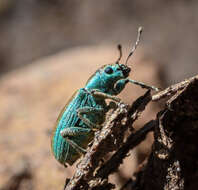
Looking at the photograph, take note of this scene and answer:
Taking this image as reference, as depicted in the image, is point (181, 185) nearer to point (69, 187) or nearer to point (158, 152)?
point (158, 152)

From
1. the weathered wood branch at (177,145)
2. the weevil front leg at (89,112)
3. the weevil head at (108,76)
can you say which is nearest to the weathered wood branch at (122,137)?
the weathered wood branch at (177,145)

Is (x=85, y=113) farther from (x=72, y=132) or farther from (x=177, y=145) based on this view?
(x=177, y=145)

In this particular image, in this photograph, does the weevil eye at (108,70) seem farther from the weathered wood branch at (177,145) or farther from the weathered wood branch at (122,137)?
the weathered wood branch at (177,145)

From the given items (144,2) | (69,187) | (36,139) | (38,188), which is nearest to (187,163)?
(69,187)

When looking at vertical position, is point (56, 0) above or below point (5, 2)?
below

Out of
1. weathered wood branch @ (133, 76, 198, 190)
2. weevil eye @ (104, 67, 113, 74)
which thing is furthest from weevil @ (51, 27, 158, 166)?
weathered wood branch @ (133, 76, 198, 190)

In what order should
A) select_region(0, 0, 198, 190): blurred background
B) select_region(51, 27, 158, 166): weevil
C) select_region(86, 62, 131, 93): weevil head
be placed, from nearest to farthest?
select_region(51, 27, 158, 166): weevil < select_region(86, 62, 131, 93): weevil head < select_region(0, 0, 198, 190): blurred background

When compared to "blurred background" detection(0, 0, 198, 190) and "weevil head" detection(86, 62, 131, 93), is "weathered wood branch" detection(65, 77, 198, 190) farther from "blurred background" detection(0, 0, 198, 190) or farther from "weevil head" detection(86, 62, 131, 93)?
"blurred background" detection(0, 0, 198, 190)
